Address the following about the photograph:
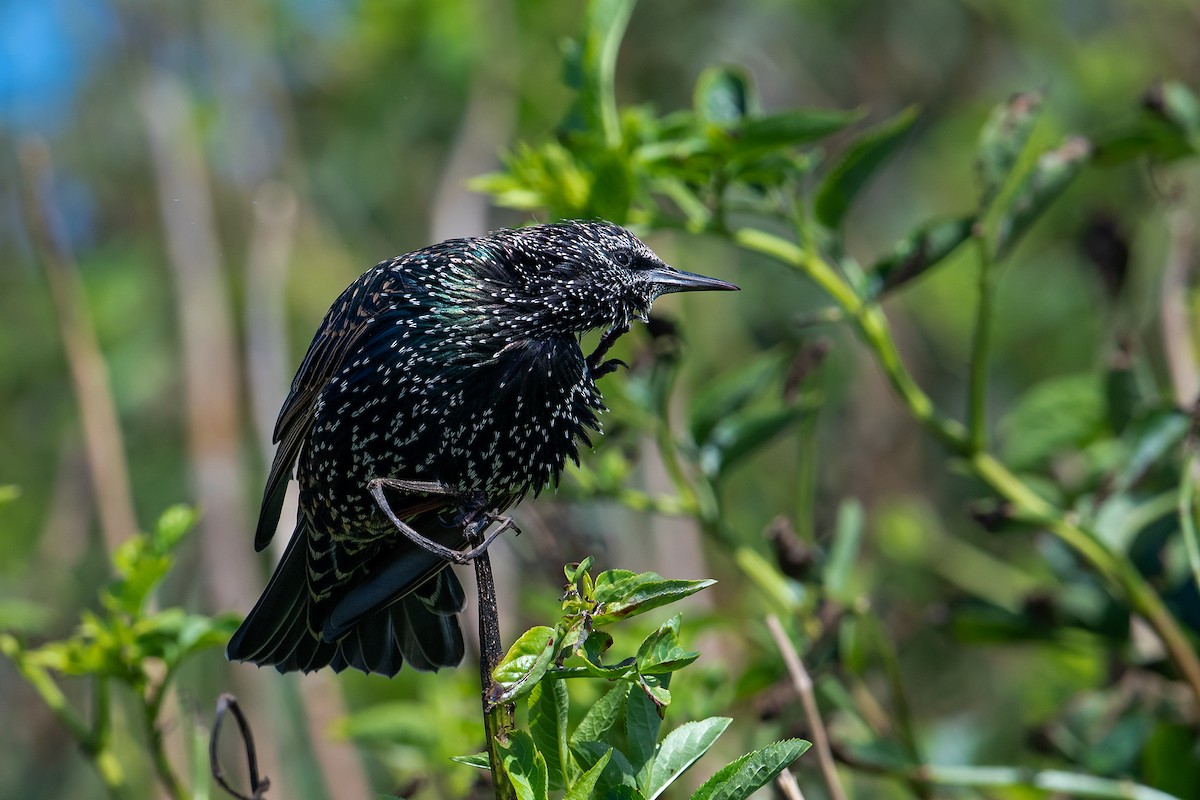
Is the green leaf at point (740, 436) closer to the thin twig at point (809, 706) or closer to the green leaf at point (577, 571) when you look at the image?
the thin twig at point (809, 706)

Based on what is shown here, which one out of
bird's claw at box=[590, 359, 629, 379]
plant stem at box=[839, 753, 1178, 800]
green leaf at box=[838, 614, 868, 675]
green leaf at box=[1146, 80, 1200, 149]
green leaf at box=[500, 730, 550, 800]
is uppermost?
green leaf at box=[1146, 80, 1200, 149]

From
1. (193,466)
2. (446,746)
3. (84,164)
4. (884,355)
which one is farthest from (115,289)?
(884,355)

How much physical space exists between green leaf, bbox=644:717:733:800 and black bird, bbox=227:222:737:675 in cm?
63

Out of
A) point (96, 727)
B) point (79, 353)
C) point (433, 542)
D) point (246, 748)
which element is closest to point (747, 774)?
point (433, 542)

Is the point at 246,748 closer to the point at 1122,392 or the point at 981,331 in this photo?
the point at 981,331

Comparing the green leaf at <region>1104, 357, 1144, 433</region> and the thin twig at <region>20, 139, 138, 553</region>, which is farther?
the thin twig at <region>20, 139, 138, 553</region>

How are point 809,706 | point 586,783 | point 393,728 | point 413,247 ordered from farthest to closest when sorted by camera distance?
1. point 413,247
2. point 393,728
3. point 809,706
4. point 586,783

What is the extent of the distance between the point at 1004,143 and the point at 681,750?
155cm

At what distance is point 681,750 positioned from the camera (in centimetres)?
177

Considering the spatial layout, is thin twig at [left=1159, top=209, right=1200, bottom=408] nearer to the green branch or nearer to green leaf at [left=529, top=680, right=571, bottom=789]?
the green branch

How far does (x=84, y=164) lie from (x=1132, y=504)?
17.7ft

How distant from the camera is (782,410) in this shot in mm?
2971

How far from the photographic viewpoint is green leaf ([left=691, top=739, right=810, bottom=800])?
167cm

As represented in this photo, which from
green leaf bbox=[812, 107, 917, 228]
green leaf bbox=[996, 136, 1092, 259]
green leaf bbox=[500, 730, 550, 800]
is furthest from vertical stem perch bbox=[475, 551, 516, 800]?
green leaf bbox=[996, 136, 1092, 259]
